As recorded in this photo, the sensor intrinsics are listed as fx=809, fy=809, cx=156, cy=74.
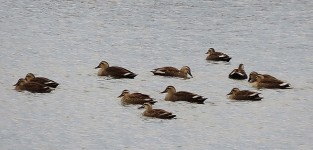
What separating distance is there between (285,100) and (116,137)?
5510 mm

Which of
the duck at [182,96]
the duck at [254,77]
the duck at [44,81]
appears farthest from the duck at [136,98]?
the duck at [254,77]

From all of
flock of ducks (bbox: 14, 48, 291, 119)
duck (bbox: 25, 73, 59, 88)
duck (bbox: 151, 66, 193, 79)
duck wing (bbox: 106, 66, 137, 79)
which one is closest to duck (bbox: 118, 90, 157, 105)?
flock of ducks (bbox: 14, 48, 291, 119)

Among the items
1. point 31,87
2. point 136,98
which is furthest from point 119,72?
point 136,98

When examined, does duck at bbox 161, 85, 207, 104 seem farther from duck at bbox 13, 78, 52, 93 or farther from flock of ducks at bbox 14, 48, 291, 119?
duck at bbox 13, 78, 52, 93

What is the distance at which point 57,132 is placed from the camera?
58.4 feet

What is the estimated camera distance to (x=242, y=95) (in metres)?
21.0

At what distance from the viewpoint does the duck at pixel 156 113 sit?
62.4 feet

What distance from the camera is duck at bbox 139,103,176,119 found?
1903 centimetres

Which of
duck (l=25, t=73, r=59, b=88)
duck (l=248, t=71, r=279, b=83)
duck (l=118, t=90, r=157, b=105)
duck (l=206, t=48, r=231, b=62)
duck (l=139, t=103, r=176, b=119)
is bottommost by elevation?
duck (l=139, t=103, r=176, b=119)

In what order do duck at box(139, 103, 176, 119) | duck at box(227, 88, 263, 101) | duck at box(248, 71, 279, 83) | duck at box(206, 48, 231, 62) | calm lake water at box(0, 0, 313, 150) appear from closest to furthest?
calm lake water at box(0, 0, 313, 150) → duck at box(139, 103, 176, 119) → duck at box(227, 88, 263, 101) → duck at box(248, 71, 279, 83) → duck at box(206, 48, 231, 62)

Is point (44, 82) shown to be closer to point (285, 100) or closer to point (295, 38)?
point (285, 100)

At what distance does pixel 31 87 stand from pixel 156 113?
4.17 metres

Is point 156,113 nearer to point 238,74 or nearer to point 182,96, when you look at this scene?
point 182,96

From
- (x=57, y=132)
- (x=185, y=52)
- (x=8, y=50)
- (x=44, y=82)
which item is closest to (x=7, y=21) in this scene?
(x=8, y=50)
